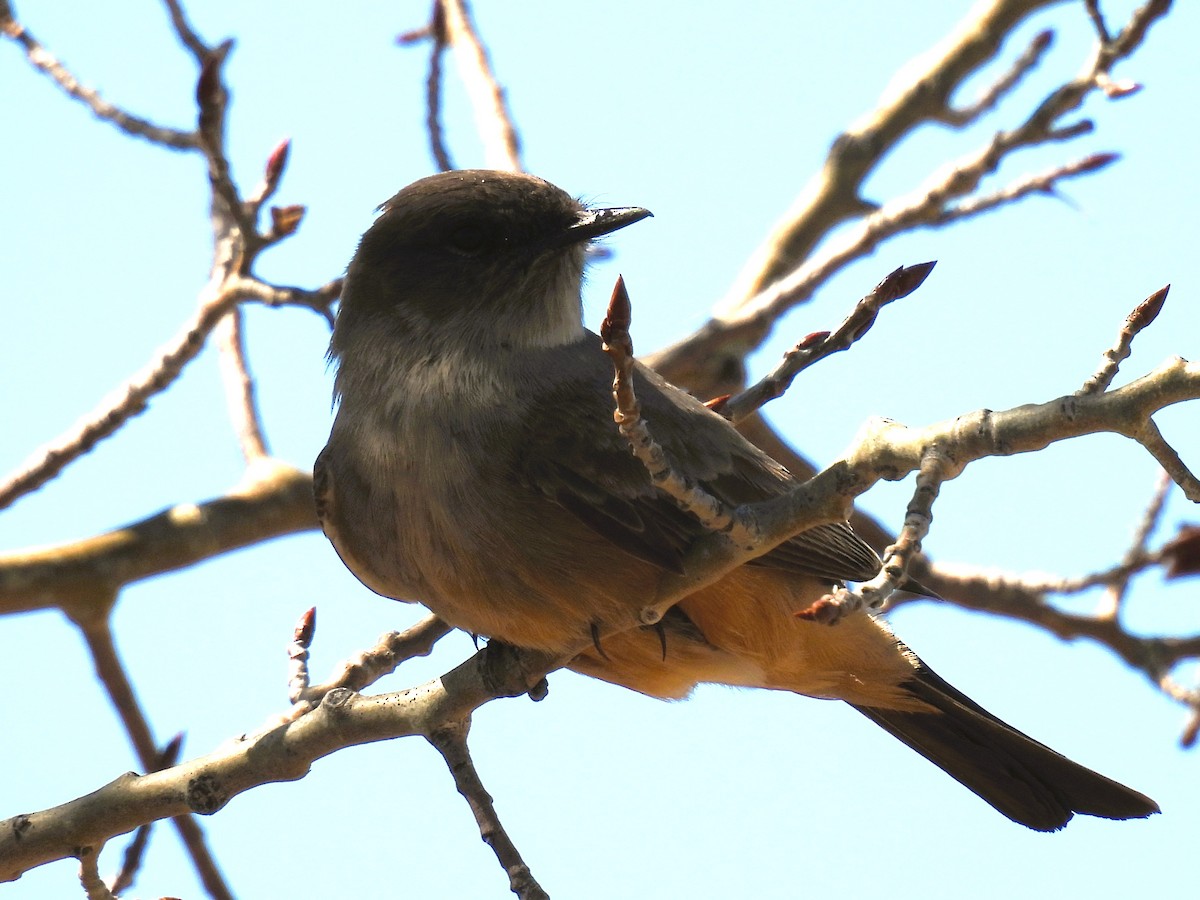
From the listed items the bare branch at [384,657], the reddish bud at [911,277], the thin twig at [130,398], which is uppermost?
the thin twig at [130,398]

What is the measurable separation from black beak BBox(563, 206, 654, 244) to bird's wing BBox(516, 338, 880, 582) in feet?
1.38

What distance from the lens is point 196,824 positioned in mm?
6602

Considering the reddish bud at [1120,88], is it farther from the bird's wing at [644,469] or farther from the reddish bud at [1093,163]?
the bird's wing at [644,469]

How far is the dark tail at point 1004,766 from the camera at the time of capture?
18.4 ft

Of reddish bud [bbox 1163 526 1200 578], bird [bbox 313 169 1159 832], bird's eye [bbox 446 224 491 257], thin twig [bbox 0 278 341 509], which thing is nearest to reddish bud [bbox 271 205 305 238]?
thin twig [bbox 0 278 341 509]

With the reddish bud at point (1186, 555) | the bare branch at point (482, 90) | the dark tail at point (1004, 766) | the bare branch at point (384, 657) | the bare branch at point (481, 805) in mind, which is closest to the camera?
the bare branch at point (481, 805)

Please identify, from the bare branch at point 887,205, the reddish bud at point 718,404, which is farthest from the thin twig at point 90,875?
the bare branch at point 887,205

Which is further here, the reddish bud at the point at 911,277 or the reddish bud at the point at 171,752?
the reddish bud at the point at 171,752

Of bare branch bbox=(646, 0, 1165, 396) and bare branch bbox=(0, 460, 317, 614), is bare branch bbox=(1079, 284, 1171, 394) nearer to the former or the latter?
bare branch bbox=(646, 0, 1165, 396)

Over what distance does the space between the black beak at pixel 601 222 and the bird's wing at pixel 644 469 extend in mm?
420

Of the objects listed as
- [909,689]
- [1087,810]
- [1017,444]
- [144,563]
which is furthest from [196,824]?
[1017,444]

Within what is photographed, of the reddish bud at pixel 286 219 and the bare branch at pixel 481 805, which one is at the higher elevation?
the reddish bud at pixel 286 219

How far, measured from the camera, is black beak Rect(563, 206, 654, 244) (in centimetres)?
536

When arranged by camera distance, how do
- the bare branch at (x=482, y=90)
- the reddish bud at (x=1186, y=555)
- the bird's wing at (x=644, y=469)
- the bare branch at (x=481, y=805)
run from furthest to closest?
the bare branch at (x=482, y=90)
the reddish bud at (x=1186, y=555)
the bird's wing at (x=644, y=469)
the bare branch at (x=481, y=805)
